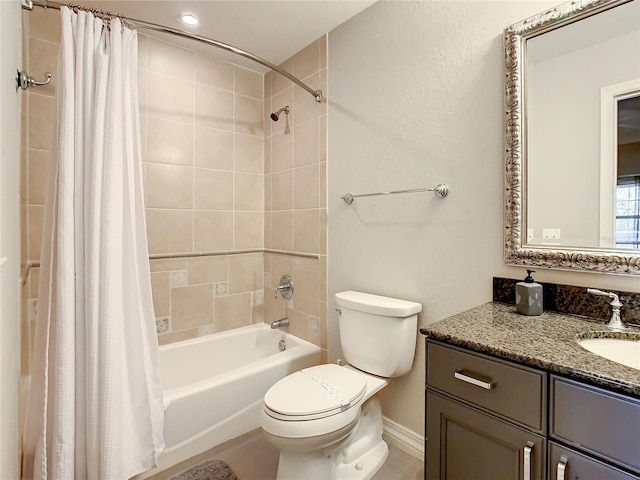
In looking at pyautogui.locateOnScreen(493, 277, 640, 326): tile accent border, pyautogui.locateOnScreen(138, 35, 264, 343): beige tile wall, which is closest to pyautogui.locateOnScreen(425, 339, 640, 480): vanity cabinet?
pyautogui.locateOnScreen(493, 277, 640, 326): tile accent border

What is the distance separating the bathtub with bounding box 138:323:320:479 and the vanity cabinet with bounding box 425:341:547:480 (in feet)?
3.32

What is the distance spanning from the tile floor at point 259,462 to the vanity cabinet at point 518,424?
60 centimetres

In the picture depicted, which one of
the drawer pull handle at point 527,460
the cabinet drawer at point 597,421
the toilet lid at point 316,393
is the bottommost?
the toilet lid at point 316,393

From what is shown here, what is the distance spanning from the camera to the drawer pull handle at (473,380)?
2.85 ft

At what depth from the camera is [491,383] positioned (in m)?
0.87

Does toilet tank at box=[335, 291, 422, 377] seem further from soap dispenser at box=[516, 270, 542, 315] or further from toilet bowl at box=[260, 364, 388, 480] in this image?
soap dispenser at box=[516, 270, 542, 315]

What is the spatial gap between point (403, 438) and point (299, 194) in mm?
1560

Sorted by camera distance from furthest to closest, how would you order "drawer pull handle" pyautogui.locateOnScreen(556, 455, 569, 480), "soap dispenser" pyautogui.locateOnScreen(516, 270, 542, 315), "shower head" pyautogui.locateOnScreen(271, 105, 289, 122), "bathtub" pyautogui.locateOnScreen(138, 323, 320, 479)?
"shower head" pyautogui.locateOnScreen(271, 105, 289, 122)
"bathtub" pyautogui.locateOnScreen(138, 323, 320, 479)
"soap dispenser" pyautogui.locateOnScreen(516, 270, 542, 315)
"drawer pull handle" pyautogui.locateOnScreen(556, 455, 569, 480)

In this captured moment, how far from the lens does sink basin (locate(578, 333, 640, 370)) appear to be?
0.92m

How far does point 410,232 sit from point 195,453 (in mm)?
1485

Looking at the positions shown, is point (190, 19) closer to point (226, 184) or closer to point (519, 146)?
point (226, 184)

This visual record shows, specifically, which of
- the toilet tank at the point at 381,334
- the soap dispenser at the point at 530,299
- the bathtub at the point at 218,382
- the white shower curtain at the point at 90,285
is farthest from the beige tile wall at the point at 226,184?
the soap dispenser at the point at 530,299

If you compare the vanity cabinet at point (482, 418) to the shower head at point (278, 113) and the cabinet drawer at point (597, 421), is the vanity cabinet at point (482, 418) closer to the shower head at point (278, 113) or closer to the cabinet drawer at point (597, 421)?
the cabinet drawer at point (597, 421)

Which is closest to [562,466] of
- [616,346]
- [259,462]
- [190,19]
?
[616,346]
